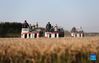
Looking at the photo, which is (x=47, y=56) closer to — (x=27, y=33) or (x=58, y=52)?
(x=58, y=52)

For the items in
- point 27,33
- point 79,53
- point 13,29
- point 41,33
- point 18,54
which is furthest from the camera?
point 13,29

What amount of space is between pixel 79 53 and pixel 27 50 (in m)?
1.66

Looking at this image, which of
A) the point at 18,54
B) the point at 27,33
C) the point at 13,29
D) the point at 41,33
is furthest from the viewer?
the point at 13,29

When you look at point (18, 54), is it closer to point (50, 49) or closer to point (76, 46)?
point (50, 49)

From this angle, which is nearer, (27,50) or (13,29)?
(27,50)

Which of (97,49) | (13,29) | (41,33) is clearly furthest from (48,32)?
(97,49)

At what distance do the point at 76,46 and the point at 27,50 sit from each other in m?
1.59

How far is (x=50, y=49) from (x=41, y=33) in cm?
2820

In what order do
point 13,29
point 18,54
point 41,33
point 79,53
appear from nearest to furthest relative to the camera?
point 18,54 → point 79,53 → point 41,33 → point 13,29

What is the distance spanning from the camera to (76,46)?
33.3ft

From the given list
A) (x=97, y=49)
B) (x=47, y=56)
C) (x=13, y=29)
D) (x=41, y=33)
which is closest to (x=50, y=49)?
(x=47, y=56)

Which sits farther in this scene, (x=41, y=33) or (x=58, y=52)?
(x=41, y=33)

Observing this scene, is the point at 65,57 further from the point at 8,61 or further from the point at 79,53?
the point at 8,61

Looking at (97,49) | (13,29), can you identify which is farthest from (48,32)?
(97,49)
